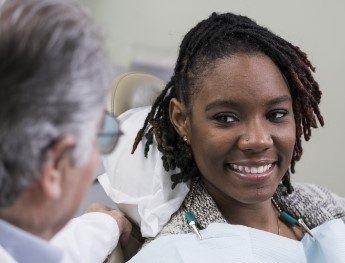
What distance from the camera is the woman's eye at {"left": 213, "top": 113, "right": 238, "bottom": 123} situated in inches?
39.6

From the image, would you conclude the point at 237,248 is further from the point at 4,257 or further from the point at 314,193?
the point at 4,257

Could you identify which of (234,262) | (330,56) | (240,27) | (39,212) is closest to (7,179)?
(39,212)

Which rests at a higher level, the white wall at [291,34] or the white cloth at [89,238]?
the white wall at [291,34]

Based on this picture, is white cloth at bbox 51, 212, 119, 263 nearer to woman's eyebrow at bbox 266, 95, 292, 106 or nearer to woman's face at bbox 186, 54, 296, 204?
woman's face at bbox 186, 54, 296, 204

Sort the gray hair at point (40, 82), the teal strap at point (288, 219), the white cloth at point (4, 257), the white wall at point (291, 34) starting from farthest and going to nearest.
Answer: the white wall at point (291, 34), the teal strap at point (288, 219), the white cloth at point (4, 257), the gray hair at point (40, 82)

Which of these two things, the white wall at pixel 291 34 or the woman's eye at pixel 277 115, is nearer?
the woman's eye at pixel 277 115

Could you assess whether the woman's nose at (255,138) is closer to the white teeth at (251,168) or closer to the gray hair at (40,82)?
the white teeth at (251,168)

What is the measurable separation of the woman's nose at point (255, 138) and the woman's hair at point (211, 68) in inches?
5.2

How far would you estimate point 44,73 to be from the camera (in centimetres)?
50

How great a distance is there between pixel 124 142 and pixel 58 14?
73cm

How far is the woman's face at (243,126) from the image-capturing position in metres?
0.99

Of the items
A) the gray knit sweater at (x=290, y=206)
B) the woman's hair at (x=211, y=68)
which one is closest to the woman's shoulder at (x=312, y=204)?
the gray knit sweater at (x=290, y=206)

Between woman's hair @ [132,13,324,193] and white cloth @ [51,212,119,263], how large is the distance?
186mm

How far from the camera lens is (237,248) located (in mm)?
995
